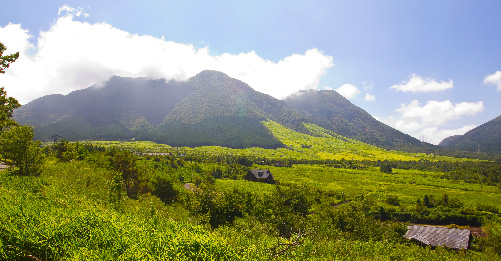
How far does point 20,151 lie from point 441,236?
6544 centimetres

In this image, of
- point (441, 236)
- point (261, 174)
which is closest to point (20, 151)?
point (441, 236)

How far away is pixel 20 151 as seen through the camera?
20.8 m

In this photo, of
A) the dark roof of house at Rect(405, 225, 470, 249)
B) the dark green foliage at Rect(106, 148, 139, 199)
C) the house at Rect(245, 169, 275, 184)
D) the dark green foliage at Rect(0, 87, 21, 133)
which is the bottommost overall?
the dark roof of house at Rect(405, 225, 470, 249)

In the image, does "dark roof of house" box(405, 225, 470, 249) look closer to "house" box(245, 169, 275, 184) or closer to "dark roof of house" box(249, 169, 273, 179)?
"house" box(245, 169, 275, 184)

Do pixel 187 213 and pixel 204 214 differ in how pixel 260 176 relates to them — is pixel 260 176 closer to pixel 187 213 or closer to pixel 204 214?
pixel 187 213

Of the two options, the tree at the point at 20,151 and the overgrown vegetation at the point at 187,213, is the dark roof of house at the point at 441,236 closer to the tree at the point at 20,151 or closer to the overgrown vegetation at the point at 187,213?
the overgrown vegetation at the point at 187,213

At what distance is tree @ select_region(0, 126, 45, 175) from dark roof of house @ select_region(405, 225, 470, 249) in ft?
195

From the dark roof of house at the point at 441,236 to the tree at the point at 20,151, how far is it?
59.4 metres

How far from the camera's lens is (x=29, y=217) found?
6492 millimetres

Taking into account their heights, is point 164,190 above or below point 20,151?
below

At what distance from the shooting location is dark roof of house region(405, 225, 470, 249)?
148 feet

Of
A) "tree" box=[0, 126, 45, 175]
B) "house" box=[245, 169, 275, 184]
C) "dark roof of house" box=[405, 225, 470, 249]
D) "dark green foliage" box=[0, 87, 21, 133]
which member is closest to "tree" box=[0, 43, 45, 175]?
"tree" box=[0, 126, 45, 175]

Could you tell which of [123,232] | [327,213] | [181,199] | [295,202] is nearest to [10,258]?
[123,232]

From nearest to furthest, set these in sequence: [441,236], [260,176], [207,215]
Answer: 1. [207,215]
2. [441,236]
3. [260,176]
